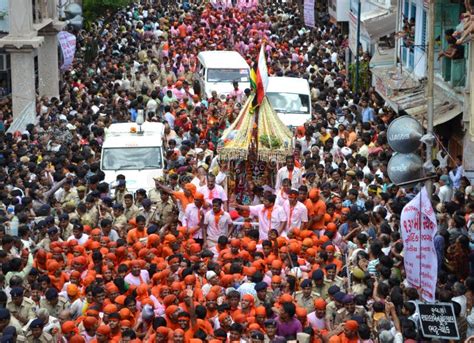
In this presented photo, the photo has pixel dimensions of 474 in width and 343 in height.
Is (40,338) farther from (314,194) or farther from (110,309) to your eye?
(314,194)

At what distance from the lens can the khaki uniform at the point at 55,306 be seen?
14750 mm

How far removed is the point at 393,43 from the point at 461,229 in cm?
1713

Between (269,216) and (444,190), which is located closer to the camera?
(269,216)

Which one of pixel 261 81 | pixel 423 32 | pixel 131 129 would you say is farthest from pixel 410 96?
pixel 261 81

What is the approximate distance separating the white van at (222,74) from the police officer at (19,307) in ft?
53.9

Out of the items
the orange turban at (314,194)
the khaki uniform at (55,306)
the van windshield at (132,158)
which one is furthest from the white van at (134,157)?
the khaki uniform at (55,306)

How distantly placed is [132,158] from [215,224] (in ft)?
12.2

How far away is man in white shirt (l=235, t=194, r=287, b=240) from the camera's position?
18.2 meters

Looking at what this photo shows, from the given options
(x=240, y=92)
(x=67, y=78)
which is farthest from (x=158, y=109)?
(x=67, y=78)

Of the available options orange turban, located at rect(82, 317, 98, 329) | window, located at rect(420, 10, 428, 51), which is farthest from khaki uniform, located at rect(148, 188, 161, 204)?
window, located at rect(420, 10, 428, 51)

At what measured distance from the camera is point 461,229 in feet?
55.7

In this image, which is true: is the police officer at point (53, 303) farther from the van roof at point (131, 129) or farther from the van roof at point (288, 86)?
the van roof at point (288, 86)

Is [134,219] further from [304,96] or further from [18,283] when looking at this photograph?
[304,96]

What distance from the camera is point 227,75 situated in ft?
103
